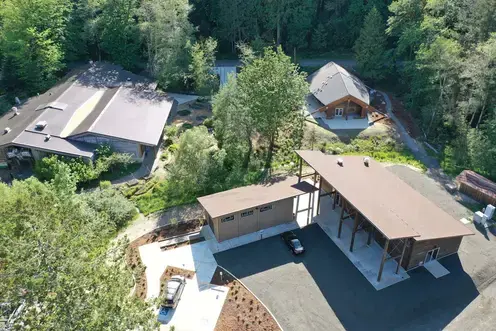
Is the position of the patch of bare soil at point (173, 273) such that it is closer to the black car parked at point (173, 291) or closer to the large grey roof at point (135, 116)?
the black car parked at point (173, 291)

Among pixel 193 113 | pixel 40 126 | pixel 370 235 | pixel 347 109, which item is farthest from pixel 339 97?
pixel 40 126

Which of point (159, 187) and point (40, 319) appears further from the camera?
point (159, 187)

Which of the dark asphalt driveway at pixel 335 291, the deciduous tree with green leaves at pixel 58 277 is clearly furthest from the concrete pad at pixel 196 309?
the deciduous tree with green leaves at pixel 58 277

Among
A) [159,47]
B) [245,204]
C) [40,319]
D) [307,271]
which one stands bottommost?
[307,271]

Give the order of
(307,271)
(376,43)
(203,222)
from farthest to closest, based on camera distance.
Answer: (376,43) < (203,222) < (307,271)

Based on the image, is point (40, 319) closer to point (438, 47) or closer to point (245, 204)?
point (245, 204)

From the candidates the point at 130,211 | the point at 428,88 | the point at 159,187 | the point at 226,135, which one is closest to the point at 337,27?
the point at 428,88

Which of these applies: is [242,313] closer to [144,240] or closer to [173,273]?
[173,273]

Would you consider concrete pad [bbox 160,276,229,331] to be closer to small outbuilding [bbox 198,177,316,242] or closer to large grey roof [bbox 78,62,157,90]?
small outbuilding [bbox 198,177,316,242]
